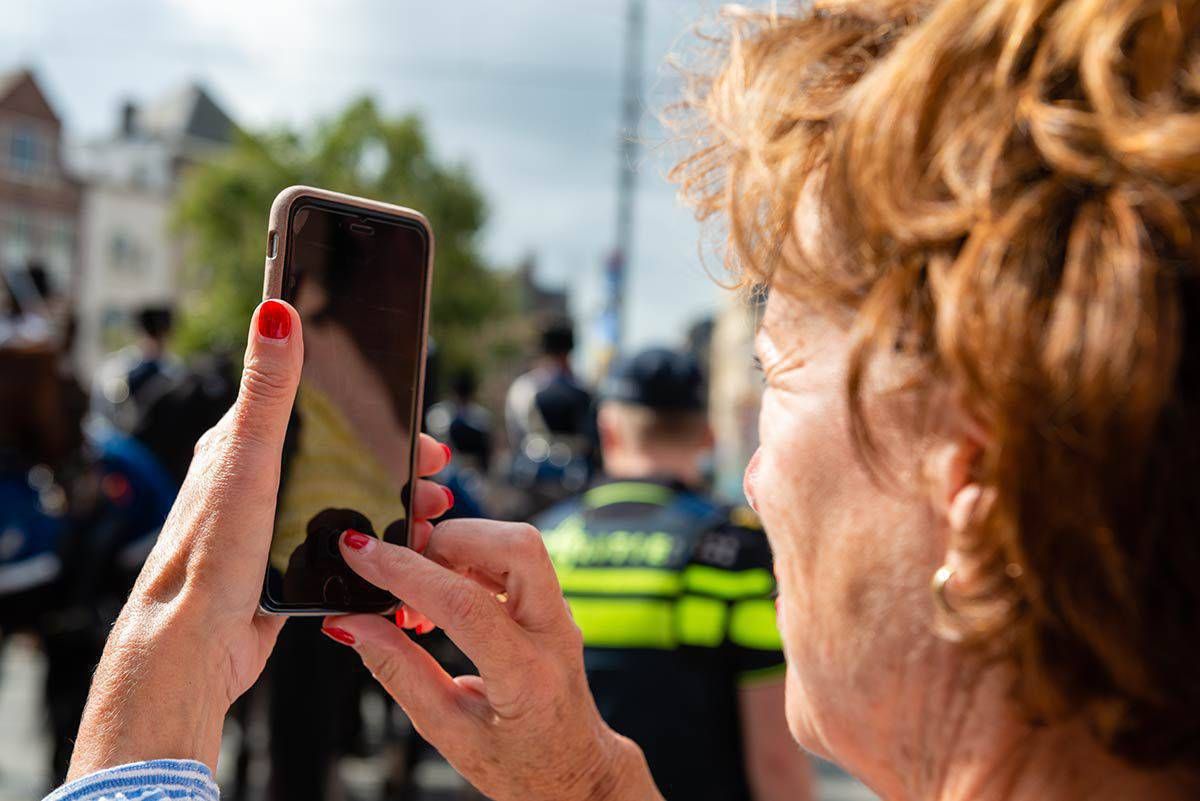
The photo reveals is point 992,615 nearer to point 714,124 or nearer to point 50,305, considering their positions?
point 714,124

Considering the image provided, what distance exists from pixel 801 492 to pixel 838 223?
0.24 meters

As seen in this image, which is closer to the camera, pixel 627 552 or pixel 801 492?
pixel 801 492

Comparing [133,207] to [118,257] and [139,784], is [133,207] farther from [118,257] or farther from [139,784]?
[139,784]

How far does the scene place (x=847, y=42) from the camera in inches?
43.9

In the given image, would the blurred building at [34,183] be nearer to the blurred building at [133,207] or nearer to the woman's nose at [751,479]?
the blurred building at [133,207]

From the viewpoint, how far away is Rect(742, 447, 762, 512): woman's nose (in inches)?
46.7

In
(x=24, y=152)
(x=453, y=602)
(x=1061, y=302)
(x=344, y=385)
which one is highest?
(x=24, y=152)

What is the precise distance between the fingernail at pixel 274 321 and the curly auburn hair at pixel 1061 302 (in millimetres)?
582

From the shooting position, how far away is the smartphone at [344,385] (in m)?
1.39

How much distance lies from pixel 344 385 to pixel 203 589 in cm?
32

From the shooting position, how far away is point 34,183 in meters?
43.5

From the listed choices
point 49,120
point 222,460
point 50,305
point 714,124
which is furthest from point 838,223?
point 49,120

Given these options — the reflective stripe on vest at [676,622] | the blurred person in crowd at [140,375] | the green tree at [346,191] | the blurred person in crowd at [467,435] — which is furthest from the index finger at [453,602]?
the green tree at [346,191]

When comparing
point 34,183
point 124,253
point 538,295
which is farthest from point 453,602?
point 538,295
